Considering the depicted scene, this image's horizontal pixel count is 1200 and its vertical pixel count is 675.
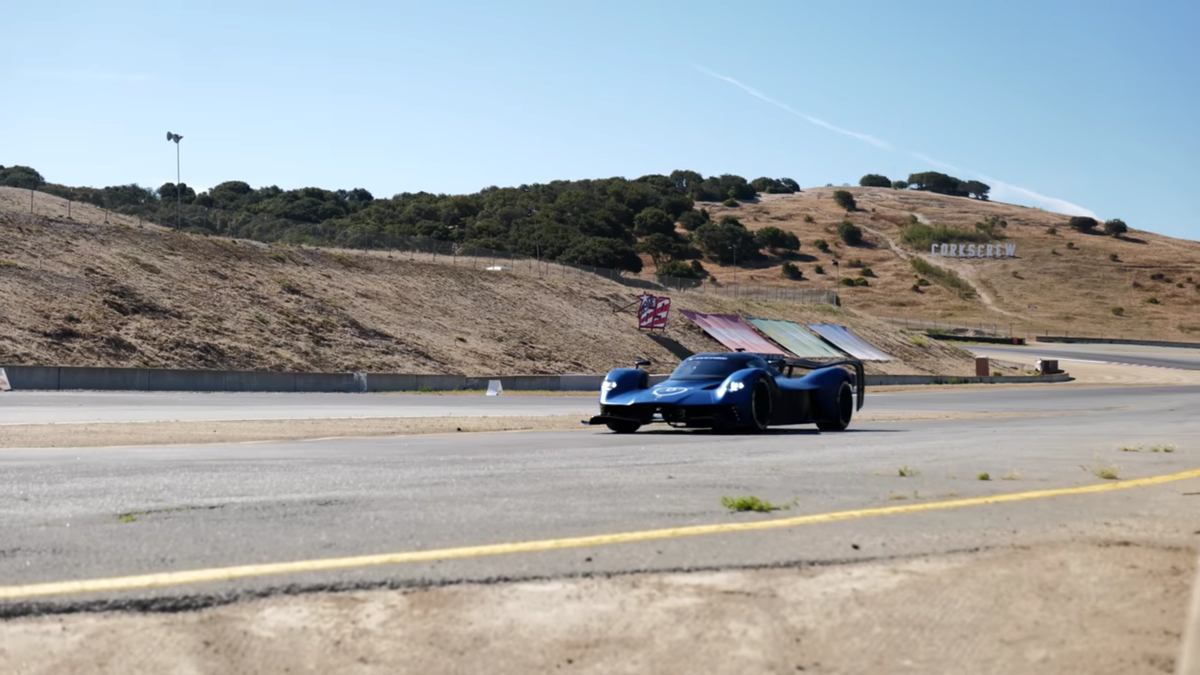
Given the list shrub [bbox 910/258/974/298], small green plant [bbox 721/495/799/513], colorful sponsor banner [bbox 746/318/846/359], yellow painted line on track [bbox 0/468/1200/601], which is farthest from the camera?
shrub [bbox 910/258/974/298]

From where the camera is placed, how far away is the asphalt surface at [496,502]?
5.45m

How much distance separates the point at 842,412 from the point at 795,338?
1912 inches

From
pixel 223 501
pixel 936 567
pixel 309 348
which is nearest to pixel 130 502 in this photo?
pixel 223 501

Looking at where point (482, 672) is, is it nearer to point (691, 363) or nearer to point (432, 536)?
point (432, 536)

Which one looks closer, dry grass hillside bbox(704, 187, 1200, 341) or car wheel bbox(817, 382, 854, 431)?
car wheel bbox(817, 382, 854, 431)

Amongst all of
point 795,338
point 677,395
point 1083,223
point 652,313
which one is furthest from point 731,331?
point 1083,223

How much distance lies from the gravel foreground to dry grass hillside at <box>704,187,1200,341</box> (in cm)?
10710

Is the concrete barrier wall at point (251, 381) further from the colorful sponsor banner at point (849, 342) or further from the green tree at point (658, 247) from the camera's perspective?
the green tree at point (658, 247)

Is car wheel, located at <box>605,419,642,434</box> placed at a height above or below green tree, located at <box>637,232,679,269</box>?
below

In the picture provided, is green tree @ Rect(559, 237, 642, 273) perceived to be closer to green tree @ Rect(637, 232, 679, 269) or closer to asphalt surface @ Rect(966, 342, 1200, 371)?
green tree @ Rect(637, 232, 679, 269)

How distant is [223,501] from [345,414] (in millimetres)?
15064

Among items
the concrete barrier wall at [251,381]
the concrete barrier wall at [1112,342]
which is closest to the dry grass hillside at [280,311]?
the concrete barrier wall at [251,381]

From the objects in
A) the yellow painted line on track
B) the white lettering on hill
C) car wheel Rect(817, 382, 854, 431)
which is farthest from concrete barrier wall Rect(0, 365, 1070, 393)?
the white lettering on hill

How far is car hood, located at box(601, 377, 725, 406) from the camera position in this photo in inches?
681
